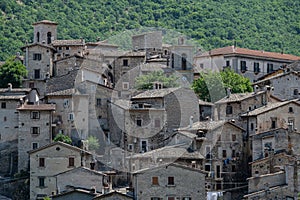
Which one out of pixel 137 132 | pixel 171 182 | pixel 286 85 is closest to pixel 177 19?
pixel 286 85

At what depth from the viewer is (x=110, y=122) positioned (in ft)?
317

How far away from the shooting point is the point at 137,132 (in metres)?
94.7

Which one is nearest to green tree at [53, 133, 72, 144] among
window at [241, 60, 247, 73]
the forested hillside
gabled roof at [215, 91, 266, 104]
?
gabled roof at [215, 91, 266, 104]

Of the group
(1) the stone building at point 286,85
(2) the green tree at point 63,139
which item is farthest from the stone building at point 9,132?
(1) the stone building at point 286,85

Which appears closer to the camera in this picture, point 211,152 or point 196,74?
point 211,152

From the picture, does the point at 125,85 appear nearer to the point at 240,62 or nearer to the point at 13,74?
the point at 13,74

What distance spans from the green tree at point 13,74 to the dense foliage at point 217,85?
14707 millimetres

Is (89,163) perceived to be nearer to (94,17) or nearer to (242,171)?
(242,171)

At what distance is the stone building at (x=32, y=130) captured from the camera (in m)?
92.8

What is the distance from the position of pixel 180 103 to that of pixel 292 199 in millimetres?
17621

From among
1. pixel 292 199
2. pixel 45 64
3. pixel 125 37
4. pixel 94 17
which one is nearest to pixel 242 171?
pixel 292 199

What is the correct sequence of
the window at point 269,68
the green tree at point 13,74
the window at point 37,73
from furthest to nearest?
the window at point 269,68 < the window at point 37,73 < the green tree at point 13,74

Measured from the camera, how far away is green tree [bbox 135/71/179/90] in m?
102

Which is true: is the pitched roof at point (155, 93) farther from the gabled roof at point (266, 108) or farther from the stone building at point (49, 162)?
the stone building at point (49, 162)
